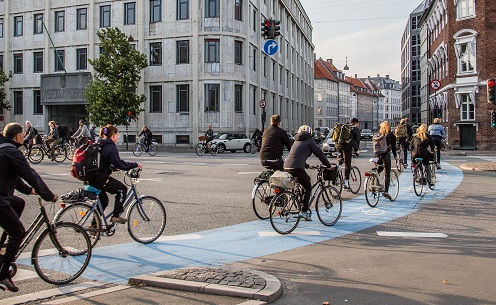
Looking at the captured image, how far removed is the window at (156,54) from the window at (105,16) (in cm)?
485

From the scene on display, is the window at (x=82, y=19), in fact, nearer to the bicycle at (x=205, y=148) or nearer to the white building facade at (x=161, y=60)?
the white building facade at (x=161, y=60)

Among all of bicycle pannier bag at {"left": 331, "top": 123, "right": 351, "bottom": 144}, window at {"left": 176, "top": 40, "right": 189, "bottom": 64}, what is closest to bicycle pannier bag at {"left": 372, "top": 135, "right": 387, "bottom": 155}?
bicycle pannier bag at {"left": 331, "top": 123, "right": 351, "bottom": 144}

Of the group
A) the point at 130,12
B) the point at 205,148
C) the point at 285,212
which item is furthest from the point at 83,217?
the point at 130,12

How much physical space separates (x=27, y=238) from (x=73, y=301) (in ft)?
2.70

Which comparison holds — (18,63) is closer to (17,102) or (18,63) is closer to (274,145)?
(17,102)

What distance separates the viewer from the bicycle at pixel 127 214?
6.53 metres

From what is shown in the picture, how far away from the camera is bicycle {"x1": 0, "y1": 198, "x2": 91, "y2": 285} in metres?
5.28

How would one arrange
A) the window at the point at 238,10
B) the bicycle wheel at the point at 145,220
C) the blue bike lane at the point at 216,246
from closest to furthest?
1. the blue bike lane at the point at 216,246
2. the bicycle wheel at the point at 145,220
3. the window at the point at 238,10

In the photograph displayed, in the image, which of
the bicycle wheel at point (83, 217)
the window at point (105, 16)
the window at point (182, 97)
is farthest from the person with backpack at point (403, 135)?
the window at point (105, 16)

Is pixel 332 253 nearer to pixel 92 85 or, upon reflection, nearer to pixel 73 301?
pixel 73 301

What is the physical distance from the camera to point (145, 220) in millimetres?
7473

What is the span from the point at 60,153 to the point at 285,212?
17.6m

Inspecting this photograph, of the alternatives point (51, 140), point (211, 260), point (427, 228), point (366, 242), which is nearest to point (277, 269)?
point (211, 260)

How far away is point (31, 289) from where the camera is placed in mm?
5301
